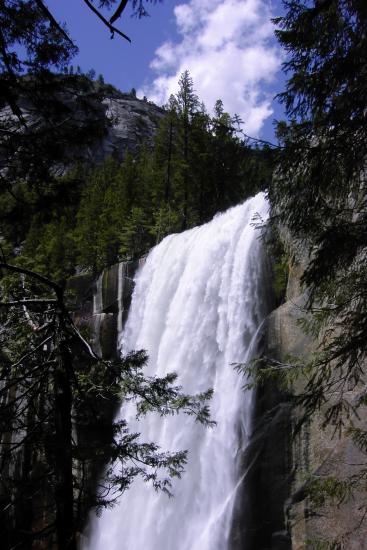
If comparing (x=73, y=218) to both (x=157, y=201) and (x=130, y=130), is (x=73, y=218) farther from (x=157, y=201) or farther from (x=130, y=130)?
(x=130, y=130)

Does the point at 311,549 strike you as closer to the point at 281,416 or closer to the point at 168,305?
the point at 281,416

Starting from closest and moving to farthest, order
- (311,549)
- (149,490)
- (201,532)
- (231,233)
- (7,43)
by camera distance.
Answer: (7,43), (311,549), (201,532), (149,490), (231,233)

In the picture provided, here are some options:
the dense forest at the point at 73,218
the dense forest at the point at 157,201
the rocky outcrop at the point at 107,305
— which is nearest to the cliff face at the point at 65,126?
the dense forest at the point at 73,218

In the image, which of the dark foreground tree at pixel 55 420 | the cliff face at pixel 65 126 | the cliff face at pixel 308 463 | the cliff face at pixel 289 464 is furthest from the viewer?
the cliff face at pixel 289 464

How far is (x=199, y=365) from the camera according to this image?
1394cm

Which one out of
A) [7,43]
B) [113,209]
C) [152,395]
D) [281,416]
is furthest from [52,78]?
[113,209]

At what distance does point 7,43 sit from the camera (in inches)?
175

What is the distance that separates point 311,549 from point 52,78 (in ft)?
25.5

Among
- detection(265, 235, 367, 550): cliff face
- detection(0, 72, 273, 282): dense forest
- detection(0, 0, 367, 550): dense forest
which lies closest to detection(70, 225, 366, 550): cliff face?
detection(265, 235, 367, 550): cliff face

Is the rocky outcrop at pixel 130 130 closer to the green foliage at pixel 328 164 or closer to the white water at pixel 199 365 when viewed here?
the white water at pixel 199 365

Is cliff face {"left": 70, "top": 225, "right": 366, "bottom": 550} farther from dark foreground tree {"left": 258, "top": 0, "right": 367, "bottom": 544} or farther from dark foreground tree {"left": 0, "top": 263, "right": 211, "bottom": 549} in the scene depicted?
dark foreground tree {"left": 0, "top": 263, "right": 211, "bottom": 549}

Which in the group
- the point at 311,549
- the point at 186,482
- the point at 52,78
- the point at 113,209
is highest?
the point at 113,209

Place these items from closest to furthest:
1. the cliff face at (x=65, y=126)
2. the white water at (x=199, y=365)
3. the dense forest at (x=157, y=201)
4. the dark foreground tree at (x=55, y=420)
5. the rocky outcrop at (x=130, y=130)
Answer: the dark foreground tree at (x=55, y=420), the cliff face at (x=65, y=126), the white water at (x=199, y=365), the dense forest at (x=157, y=201), the rocky outcrop at (x=130, y=130)

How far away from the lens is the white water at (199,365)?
1103 cm
